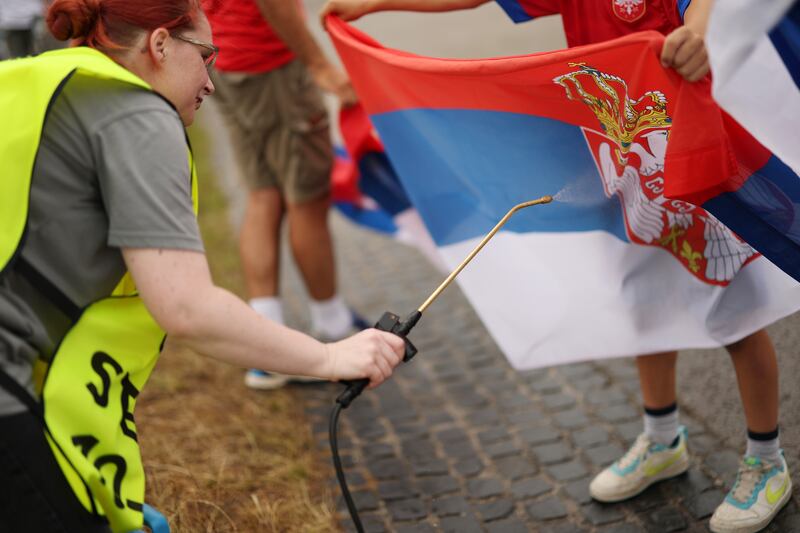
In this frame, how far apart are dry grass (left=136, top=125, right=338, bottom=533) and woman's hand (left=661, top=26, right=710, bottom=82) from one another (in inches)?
67.4

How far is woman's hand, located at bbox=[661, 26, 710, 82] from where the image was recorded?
175cm

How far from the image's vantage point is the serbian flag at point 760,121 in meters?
1.58

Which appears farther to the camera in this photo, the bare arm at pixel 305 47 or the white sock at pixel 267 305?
the white sock at pixel 267 305

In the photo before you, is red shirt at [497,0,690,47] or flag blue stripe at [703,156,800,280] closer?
flag blue stripe at [703,156,800,280]

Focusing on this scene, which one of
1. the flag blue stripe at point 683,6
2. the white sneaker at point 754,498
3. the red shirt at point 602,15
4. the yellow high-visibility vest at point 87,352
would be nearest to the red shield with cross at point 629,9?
the red shirt at point 602,15

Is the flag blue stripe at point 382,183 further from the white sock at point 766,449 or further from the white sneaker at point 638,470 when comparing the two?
the white sock at point 766,449

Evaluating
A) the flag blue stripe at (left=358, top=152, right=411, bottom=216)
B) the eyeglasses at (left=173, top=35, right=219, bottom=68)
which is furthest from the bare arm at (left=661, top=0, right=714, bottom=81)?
the flag blue stripe at (left=358, top=152, right=411, bottom=216)

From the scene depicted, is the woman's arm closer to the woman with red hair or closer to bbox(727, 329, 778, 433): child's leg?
the woman with red hair

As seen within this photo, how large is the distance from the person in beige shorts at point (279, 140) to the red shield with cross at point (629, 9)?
1325 millimetres

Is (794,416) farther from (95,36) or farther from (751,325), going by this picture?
(95,36)

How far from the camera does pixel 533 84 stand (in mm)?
2213

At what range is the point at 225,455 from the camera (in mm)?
3229

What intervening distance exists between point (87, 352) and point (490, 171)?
1.30 metres

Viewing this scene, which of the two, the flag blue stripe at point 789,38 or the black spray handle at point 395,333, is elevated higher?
the flag blue stripe at point 789,38
